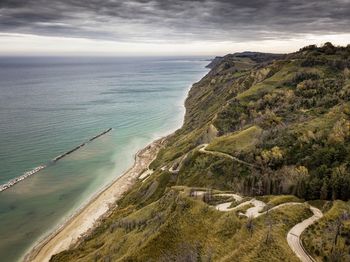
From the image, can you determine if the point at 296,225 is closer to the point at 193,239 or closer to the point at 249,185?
the point at 193,239

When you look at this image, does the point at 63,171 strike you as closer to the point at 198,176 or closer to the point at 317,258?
the point at 198,176

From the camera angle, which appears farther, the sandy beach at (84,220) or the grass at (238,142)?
the grass at (238,142)

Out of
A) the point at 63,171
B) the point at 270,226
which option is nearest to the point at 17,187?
the point at 63,171

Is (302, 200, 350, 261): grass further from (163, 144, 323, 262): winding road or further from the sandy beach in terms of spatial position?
the sandy beach

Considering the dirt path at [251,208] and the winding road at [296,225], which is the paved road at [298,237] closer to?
the winding road at [296,225]

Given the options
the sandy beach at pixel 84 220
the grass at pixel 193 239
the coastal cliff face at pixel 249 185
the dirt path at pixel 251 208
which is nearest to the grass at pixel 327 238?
the coastal cliff face at pixel 249 185
